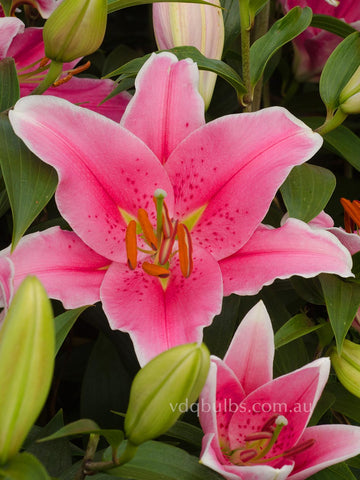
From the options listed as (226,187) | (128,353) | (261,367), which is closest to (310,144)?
(226,187)

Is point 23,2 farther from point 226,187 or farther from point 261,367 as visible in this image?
point 261,367

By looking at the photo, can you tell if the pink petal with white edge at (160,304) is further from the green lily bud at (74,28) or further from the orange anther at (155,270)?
the green lily bud at (74,28)

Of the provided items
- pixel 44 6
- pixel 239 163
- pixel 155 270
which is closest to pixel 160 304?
pixel 155 270

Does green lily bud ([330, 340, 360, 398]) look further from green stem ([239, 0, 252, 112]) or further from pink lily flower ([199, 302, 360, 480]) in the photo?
green stem ([239, 0, 252, 112])

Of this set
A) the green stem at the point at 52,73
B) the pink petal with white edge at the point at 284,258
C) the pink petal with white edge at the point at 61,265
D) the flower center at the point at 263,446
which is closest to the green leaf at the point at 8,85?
the green stem at the point at 52,73

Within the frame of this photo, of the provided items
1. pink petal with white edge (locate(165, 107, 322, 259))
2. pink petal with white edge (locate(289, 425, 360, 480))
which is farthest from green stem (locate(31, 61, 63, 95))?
pink petal with white edge (locate(289, 425, 360, 480))

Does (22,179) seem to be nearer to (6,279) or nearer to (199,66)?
(6,279)
